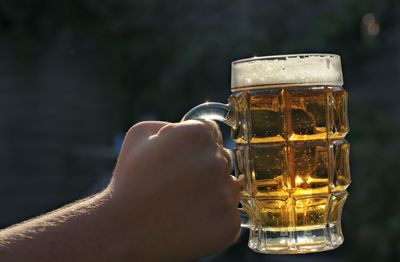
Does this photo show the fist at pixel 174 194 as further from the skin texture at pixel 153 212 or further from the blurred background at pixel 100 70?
the blurred background at pixel 100 70

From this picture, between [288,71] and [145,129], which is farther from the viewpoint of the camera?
[288,71]

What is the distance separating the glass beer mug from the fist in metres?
0.14

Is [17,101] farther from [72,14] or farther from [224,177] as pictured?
[224,177]

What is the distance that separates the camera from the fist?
107 centimetres

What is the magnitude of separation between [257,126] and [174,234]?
27 centimetres

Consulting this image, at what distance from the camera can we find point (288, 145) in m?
1.26

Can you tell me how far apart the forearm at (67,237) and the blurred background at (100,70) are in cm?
498

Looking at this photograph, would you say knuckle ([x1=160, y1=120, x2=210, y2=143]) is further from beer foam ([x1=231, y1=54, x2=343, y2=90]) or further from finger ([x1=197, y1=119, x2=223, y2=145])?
beer foam ([x1=231, y1=54, x2=343, y2=90])

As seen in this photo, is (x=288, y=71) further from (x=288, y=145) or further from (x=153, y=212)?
(x=153, y=212)

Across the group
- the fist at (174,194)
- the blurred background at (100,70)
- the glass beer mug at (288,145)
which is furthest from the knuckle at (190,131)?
the blurred background at (100,70)

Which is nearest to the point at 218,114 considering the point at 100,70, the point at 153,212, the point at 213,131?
the point at 213,131

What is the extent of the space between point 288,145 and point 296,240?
0.17m

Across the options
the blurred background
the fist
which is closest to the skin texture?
the fist

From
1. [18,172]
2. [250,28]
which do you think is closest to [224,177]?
[250,28]
